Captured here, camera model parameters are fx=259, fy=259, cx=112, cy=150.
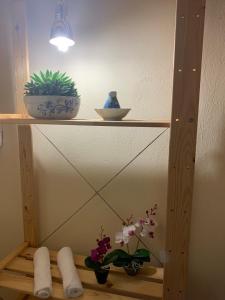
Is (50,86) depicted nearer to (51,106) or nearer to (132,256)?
(51,106)

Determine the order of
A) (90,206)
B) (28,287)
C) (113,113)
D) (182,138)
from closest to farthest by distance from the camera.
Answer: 1. (182,138)
2. (113,113)
3. (28,287)
4. (90,206)

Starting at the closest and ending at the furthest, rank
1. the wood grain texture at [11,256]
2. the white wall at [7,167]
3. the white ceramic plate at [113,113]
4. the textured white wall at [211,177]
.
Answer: the white ceramic plate at [113,113] → the textured white wall at [211,177] → the wood grain texture at [11,256] → the white wall at [7,167]

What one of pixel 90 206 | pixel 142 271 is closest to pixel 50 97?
pixel 90 206

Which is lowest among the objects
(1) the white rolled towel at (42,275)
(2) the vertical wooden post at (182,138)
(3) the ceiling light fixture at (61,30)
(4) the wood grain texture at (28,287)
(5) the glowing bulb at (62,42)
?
(4) the wood grain texture at (28,287)

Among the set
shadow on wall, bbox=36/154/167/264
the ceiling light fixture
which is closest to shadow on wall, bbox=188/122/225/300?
shadow on wall, bbox=36/154/167/264

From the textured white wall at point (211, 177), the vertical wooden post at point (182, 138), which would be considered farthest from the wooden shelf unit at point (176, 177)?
the textured white wall at point (211, 177)

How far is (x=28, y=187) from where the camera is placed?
123cm

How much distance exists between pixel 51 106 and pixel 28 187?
520 millimetres

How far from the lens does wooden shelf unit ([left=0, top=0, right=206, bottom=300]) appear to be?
680 millimetres

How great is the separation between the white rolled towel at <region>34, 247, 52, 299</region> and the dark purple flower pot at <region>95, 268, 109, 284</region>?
0.58 ft

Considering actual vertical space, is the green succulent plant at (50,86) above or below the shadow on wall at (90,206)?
above

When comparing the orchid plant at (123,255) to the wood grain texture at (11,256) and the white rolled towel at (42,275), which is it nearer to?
the white rolled towel at (42,275)

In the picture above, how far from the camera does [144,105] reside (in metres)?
1.06

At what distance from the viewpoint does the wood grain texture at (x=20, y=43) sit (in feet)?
3.70
